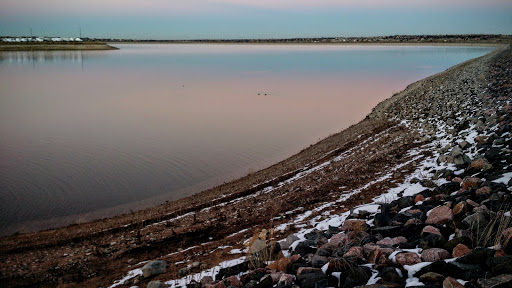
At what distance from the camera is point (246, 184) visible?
12.9 metres

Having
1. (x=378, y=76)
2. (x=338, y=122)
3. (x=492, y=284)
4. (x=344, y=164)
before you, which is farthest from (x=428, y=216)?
(x=378, y=76)

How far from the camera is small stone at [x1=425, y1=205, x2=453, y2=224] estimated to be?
17.8 feet

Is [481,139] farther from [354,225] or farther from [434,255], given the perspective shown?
[434,255]

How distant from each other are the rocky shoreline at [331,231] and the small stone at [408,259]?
0.01 meters

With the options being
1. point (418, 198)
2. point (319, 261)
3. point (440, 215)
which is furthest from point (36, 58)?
point (440, 215)

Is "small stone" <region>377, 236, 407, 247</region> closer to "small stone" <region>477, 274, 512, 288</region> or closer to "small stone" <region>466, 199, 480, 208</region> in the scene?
"small stone" <region>466, 199, 480, 208</region>

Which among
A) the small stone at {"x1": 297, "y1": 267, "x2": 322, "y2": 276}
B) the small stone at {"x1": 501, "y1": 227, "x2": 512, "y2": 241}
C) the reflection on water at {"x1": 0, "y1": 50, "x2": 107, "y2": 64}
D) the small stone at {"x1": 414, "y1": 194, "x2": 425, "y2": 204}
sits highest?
the reflection on water at {"x1": 0, "y1": 50, "x2": 107, "y2": 64}

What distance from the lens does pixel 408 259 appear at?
14.5 feet

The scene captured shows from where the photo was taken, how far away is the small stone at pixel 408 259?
4.38 metres

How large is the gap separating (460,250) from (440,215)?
125 centimetres

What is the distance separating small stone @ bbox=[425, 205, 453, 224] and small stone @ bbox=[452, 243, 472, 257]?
3.37 ft

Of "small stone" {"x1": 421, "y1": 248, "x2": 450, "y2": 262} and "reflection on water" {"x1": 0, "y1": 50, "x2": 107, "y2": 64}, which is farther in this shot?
"reflection on water" {"x1": 0, "y1": 50, "x2": 107, "y2": 64}

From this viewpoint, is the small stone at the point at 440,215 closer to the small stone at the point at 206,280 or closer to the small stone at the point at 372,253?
the small stone at the point at 372,253

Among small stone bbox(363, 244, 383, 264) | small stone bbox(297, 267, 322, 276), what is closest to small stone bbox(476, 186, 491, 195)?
small stone bbox(363, 244, 383, 264)
